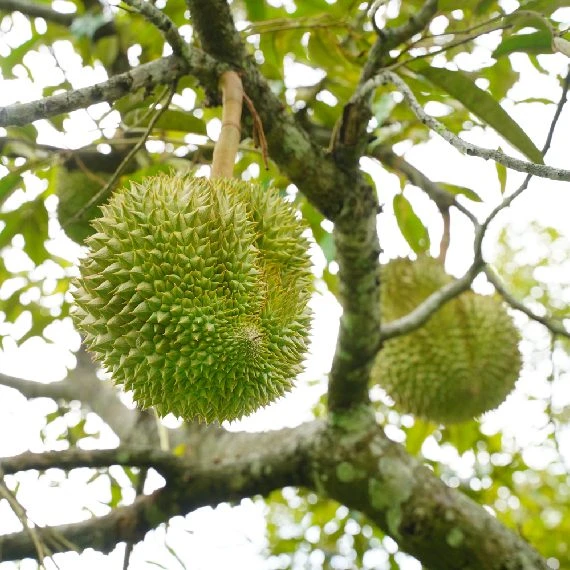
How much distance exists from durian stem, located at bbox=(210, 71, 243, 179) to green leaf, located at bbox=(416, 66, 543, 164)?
504mm

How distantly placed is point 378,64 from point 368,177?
2.02 feet

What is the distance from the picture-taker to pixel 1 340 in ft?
8.98

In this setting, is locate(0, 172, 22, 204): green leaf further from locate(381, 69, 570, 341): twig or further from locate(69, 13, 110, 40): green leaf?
locate(381, 69, 570, 341): twig

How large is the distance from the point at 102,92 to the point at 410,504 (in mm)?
1426

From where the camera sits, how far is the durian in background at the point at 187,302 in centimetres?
117

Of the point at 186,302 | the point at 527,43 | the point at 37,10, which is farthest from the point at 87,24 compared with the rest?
the point at 527,43

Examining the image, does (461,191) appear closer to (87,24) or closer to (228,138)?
(228,138)

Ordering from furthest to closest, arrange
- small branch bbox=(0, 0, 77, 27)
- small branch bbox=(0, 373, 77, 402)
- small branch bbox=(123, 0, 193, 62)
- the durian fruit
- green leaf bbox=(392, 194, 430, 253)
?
small branch bbox=(0, 373, 77, 402), green leaf bbox=(392, 194, 430, 253), the durian fruit, small branch bbox=(0, 0, 77, 27), small branch bbox=(123, 0, 193, 62)

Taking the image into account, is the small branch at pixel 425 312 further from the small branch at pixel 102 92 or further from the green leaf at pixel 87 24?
the green leaf at pixel 87 24

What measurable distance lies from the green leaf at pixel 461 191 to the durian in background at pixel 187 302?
3.97 ft

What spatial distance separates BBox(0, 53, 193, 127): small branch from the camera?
3.14 ft

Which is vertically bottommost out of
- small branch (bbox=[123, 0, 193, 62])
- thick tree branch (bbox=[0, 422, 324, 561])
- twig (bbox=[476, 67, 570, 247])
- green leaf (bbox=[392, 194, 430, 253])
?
thick tree branch (bbox=[0, 422, 324, 561])

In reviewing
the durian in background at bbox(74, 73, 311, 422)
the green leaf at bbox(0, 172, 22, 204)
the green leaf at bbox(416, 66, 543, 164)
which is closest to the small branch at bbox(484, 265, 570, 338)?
the green leaf at bbox(416, 66, 543, 164)

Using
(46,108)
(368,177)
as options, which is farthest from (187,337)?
(368,177)
